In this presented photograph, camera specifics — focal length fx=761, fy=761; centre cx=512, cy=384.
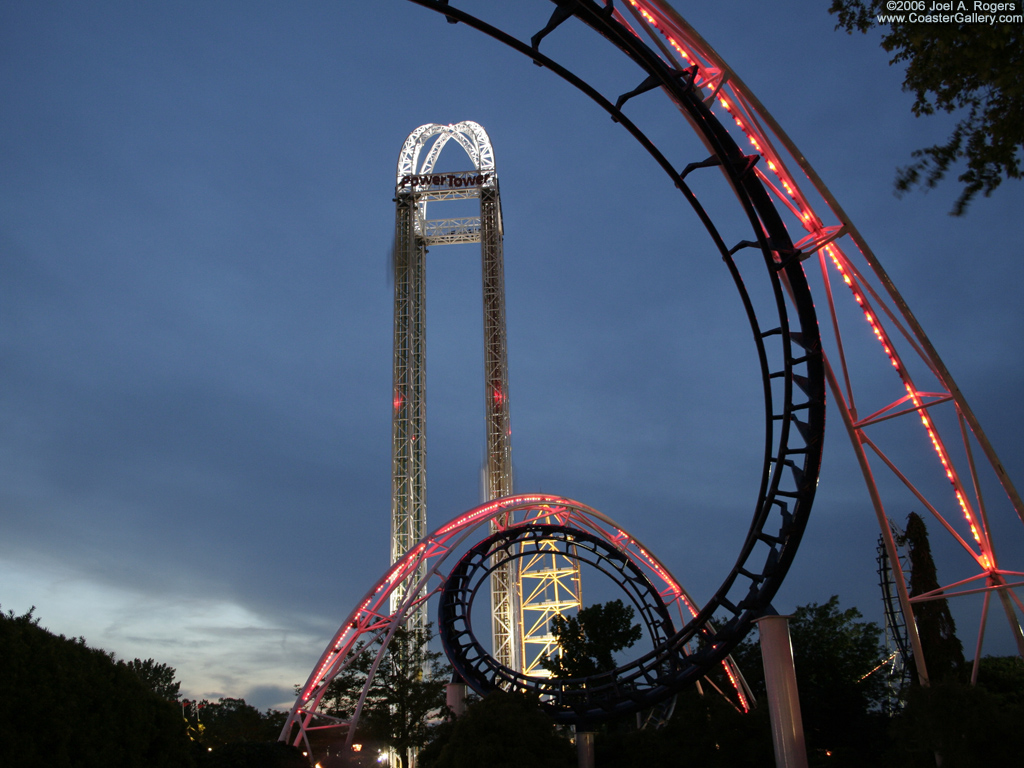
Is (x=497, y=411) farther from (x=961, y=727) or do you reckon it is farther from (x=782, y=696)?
(x=961, y=727)

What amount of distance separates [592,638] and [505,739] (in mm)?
29380

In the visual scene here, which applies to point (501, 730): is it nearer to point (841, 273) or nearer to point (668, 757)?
point (668, 757)

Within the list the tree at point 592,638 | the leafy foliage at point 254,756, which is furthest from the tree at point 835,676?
the leafy foliage at point 254,756

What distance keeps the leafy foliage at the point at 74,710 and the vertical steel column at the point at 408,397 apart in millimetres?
34687

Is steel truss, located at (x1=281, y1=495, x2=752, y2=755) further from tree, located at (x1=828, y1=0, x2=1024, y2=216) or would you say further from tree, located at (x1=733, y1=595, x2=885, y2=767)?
tree, located at (x1=828, y1=0, x2=1024, y2=216)

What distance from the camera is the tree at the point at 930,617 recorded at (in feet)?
105

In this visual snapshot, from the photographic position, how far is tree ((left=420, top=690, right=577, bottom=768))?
19.6 metres

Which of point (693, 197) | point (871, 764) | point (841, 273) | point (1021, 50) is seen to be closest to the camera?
point (1021, 50)

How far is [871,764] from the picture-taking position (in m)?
28.9

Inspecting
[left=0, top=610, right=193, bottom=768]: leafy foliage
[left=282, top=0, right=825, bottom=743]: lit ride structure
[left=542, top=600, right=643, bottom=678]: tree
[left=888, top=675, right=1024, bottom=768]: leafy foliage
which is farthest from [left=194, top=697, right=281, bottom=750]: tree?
[left=888, top=675, right=1024, bottom=768]: leafy foliage

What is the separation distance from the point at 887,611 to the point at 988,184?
41221mm

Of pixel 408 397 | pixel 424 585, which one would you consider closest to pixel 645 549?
pixel 424 585

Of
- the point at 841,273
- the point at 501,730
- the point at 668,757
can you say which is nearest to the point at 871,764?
the point at 668,757

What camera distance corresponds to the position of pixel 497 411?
2135 inches
